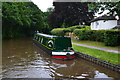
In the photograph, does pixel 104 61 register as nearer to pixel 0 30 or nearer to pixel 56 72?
pixel 56 72

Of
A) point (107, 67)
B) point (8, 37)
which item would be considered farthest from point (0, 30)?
point (107, 67)

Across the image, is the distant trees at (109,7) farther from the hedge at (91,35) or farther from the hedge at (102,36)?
the hedge at (91,35)

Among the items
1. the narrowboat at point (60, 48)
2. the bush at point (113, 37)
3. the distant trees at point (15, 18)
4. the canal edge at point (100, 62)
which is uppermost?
the distant trees at point (15, 18)

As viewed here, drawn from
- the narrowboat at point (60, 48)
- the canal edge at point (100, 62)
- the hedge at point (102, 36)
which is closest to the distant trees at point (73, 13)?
the hedge at point (102, 36)

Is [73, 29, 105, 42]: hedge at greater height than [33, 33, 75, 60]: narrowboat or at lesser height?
greater

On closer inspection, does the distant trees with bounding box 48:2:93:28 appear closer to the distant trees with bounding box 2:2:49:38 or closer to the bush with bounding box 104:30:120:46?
the distant trees with bounding box 2:2:49:38

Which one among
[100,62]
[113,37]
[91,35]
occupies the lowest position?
[100,62]

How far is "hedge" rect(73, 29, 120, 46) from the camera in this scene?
1550cm

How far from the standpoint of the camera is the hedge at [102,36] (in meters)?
15.5

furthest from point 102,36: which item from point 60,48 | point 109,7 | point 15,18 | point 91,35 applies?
point 15,18

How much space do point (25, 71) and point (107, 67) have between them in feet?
17.2

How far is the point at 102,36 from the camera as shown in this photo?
17859 mm

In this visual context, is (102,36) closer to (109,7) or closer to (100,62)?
(100,62)

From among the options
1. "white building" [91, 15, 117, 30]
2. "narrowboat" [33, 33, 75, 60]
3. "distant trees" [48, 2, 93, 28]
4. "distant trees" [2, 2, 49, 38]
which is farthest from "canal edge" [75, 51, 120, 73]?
"distant trees" [48, 2, 93, 28]
